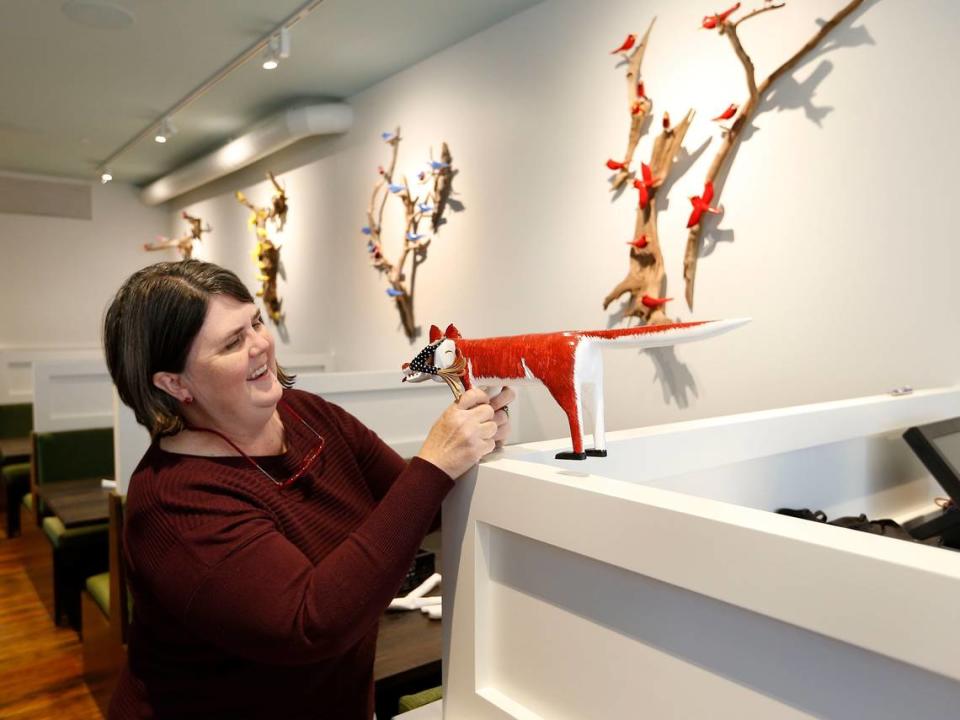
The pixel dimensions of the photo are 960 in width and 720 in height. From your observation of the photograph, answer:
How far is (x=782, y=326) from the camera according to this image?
215 centimetres

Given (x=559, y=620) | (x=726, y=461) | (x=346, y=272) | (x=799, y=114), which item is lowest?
(x=559, y=620)

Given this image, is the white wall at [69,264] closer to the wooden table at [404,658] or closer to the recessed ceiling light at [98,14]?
the recessed ceiling light at [98,14]

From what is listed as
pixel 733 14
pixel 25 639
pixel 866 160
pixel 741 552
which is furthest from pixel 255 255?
pixel 741 552

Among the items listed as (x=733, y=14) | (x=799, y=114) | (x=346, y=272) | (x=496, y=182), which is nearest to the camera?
(x=799, y=114)

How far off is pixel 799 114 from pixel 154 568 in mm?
2084

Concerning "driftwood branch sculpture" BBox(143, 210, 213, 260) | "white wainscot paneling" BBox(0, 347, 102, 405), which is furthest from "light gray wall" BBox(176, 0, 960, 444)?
"white wainscot paneling" BBox(0, 347, 102, 405)

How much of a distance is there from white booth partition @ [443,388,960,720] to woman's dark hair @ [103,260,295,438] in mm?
426

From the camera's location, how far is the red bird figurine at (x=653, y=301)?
2.38m

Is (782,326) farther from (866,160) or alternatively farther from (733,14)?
(733,14)

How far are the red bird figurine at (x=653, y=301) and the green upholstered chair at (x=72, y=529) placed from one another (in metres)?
2.34

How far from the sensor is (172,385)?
975mm

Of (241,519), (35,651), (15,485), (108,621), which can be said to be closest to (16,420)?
(15,485)

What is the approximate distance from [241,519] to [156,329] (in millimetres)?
292

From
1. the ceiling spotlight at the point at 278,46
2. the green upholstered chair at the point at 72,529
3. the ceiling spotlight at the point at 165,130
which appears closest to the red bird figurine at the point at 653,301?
the ceiling spotlight at the point at 278,46
